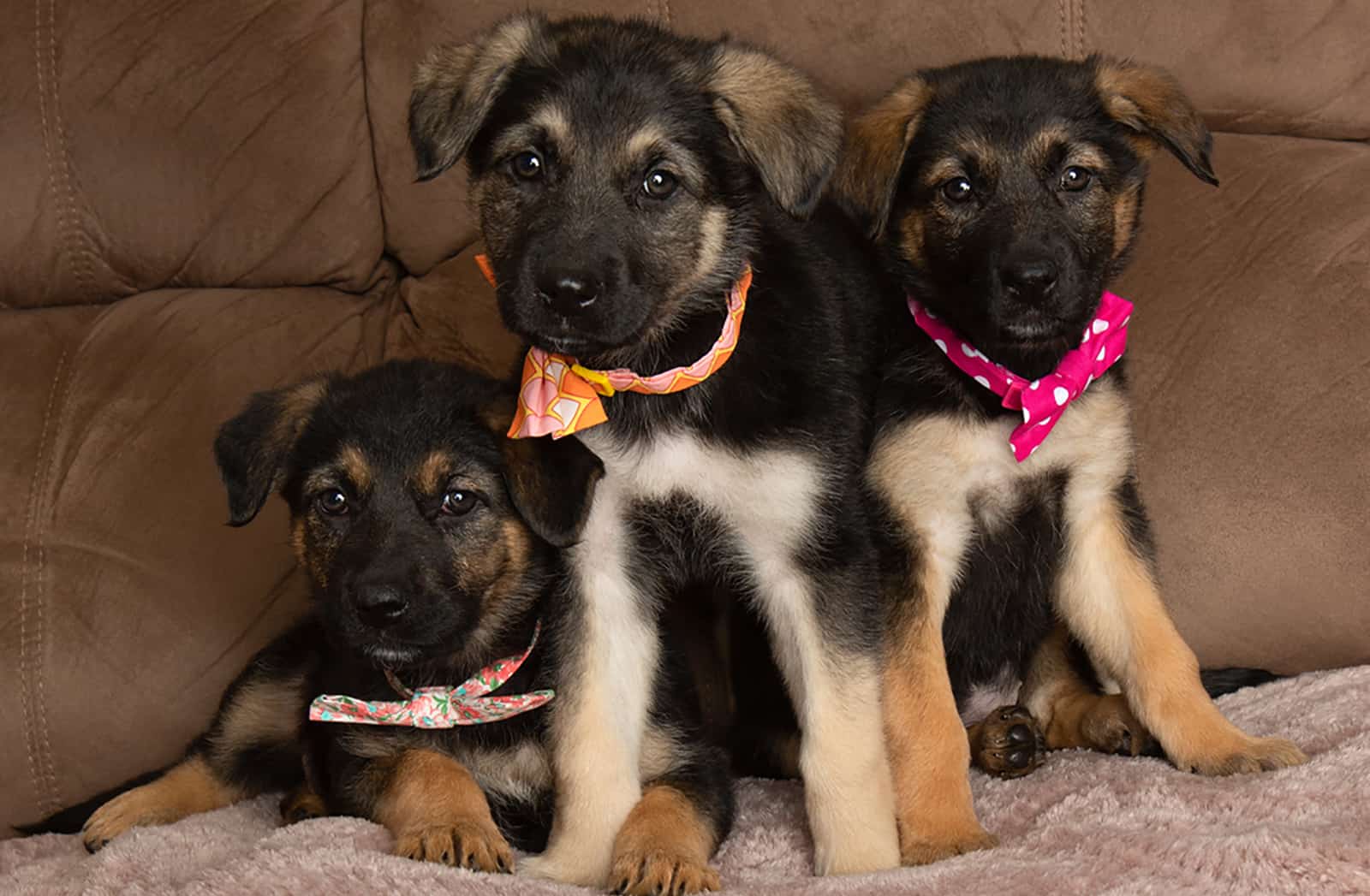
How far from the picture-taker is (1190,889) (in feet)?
7.98

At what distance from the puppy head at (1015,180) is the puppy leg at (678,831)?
1.08 meters

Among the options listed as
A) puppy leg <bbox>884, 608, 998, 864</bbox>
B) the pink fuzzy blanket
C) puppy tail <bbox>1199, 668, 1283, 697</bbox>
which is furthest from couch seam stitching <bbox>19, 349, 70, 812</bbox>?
puppy tail <bbox>1199, 668, 1283, 697</bbox>

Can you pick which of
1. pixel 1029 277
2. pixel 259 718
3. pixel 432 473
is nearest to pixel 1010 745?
pixel 1029 277

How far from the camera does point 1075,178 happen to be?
10.5 ft

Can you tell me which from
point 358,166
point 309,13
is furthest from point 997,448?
point 309,13

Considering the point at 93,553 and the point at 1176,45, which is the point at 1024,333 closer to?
the point at 1176,45

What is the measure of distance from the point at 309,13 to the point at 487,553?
6.89 feet

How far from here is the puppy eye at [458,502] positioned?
10.2ft

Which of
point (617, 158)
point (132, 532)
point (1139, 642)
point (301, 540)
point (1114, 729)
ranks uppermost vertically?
point (617, 158)

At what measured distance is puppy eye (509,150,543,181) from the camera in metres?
2.99

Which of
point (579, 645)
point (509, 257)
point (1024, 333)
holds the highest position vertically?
point (509, 257)

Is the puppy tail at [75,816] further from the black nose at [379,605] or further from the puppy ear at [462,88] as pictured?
the puppy ear at [462,88]

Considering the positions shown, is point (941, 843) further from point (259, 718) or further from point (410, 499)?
point (259, 718)

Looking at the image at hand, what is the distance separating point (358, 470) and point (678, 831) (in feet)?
3.17
